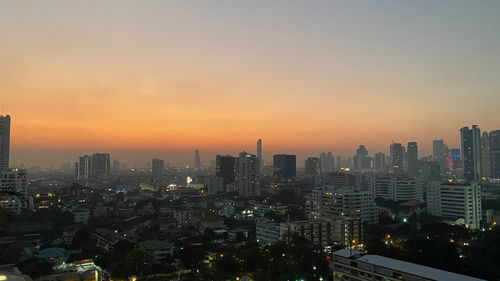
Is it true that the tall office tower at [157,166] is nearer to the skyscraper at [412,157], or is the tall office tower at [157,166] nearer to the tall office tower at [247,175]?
the tall office tower at [247,175]

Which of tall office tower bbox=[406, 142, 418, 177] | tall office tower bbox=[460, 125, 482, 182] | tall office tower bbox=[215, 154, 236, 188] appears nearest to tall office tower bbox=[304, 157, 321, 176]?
tall office tower bbox=[406, 142, 418, 177]

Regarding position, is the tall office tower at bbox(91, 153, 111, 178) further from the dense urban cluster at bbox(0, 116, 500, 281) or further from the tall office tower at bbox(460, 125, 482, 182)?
the tall office tower at bbox(460, 125, 482, 182)

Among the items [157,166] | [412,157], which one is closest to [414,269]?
[412,157]

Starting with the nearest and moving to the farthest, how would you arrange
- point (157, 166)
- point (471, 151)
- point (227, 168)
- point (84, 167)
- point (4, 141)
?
point (4, 141) → point (471, 151) → point (227, 168) → point (84, 167) → point (157, 166)

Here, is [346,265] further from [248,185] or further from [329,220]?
[248,185]

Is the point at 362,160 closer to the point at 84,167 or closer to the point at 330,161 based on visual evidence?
the point at 330,161

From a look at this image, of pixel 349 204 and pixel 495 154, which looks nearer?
pixel 349 204

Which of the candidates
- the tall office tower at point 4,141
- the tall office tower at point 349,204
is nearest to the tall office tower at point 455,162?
the tall office tower at point 349,204
